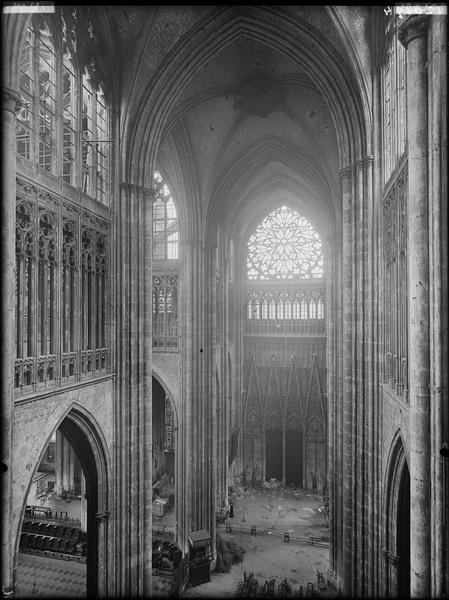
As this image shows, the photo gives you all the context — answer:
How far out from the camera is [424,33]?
5293 mm

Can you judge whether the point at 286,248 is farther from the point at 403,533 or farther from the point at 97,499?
the point at 403,533

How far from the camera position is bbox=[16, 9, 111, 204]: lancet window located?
823 cm

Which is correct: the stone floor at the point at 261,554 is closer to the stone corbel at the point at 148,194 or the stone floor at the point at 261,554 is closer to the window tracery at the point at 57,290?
the window tracery at the point at 57,290

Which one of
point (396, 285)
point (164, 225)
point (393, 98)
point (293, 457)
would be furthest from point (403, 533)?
point (293, 457)

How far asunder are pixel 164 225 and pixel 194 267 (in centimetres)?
283

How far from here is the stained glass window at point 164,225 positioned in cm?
1902

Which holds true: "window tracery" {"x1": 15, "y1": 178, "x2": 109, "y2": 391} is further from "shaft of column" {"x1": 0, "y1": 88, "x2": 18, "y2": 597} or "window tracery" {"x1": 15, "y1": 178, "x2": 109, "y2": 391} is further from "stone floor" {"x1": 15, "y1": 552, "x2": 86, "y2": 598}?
"stone floor" {"x1": 15, "y1": 552, "x2": 86, "y2": 598}

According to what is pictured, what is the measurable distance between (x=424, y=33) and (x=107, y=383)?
29.4 ft

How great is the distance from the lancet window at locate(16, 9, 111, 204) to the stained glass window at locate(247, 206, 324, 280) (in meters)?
16.2

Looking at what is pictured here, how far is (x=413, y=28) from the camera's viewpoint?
5293 millimetres

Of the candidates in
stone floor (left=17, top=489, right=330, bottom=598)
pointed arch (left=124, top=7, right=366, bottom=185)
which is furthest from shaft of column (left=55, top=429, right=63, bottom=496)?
pointed arch (left=124, top=7, right=366, bottom=185)

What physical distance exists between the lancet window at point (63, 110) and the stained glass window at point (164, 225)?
8.10 metres

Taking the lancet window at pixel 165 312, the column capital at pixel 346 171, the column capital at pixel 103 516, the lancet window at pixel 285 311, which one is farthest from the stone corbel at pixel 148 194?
the lancet window at pixel 285 311

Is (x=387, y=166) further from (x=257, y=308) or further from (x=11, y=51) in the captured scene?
(x=257, y=308)
